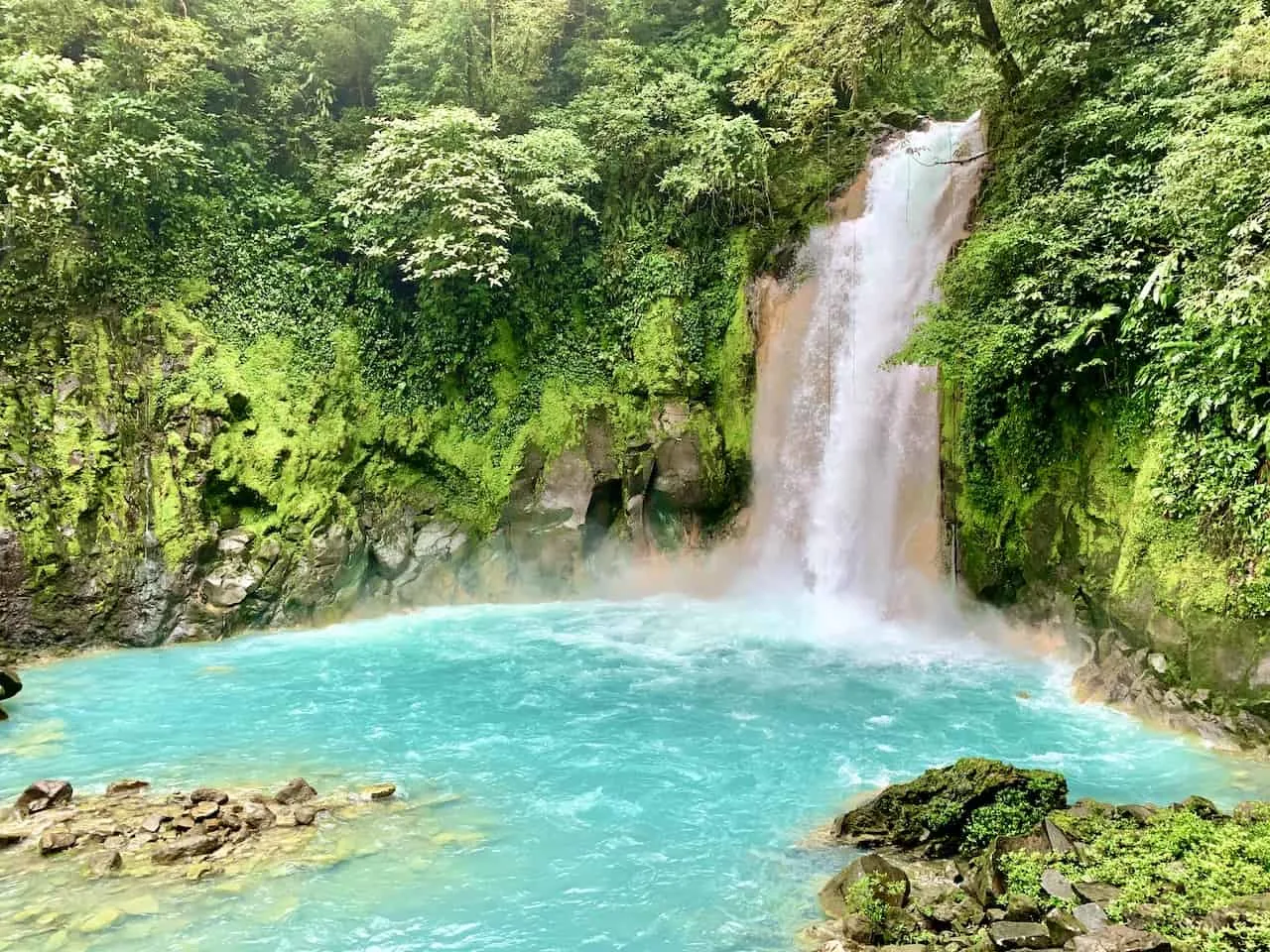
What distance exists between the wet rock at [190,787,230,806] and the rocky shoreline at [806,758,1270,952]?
4898mm

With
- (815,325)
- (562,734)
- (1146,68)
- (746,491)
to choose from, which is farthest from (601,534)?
(1146,68)

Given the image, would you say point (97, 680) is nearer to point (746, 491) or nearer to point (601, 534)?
point (601, 534)

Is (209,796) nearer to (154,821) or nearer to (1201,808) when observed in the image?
(154,821)

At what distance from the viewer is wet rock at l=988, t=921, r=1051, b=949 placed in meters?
4.50

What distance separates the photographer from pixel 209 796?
6.89 metres

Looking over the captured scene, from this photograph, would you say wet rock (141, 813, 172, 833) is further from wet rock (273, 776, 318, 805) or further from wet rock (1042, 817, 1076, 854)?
wet rock (1042, 817, 1076, 854)

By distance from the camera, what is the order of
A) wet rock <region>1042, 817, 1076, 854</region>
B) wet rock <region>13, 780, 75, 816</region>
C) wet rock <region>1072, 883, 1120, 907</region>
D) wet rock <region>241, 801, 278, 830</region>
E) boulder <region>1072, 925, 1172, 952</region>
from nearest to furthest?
boulder <region>1072, 925, 1172, 952</region>, wet rock <region>1072, 883, 1120, 907</region>, wet rock <region>1042, 817, 1076, 854</region>, wet rock <region>241, 801, 278, 830</region>, wet rock <region>13, 780, 75, 816</region>

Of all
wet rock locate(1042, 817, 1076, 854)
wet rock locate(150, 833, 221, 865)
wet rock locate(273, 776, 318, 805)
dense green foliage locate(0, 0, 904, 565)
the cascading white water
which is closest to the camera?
wet rock locate(1042, 817, 1076, 854)

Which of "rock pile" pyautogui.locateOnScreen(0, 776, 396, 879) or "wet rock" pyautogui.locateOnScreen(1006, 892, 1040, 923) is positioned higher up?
"wet rock" pyautogui.locateOnScreen(1006, 892, 1040, 923)

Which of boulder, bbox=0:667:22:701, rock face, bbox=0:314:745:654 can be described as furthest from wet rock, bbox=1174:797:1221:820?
boulder, bbox=0:667:22:701

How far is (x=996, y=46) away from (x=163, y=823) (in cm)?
1480

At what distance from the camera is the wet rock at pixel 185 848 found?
606 centimetres

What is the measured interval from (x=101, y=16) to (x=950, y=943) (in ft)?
60.6

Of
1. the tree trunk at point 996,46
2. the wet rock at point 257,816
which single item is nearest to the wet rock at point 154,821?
the wet rock at point 257,816
